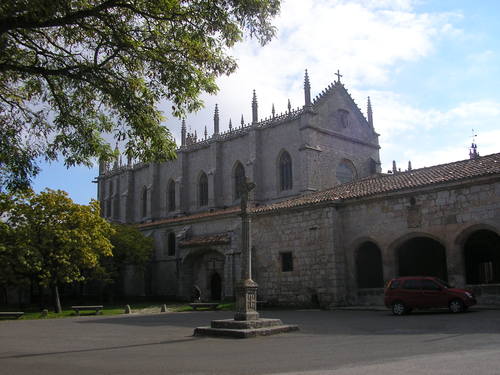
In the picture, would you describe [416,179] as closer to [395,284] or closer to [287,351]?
[395,284]

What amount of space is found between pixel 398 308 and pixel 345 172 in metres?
22.1

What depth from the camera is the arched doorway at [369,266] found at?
23.5 meters

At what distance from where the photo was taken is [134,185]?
174 ft

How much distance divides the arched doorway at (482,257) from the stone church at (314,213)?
60mm

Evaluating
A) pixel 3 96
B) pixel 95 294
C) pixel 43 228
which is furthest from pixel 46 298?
pixel 3 96

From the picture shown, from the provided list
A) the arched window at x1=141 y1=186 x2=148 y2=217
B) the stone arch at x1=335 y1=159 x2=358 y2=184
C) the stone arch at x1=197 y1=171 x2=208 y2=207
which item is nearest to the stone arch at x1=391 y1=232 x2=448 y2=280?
the stone arch at x1=335 y1=159 x2=358 y2=184

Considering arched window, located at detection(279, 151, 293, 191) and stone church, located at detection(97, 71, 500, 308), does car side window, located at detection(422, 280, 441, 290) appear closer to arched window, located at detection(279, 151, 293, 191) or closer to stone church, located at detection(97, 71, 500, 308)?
stone church, located at detection(97, 71, 500, 308)

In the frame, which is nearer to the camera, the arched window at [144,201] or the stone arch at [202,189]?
the stone arch at [202,189]

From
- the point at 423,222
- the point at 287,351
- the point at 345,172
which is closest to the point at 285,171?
the point at 345,172

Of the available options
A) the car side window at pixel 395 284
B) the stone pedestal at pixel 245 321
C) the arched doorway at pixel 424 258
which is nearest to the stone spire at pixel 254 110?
the arched doorway at pixel 424 258

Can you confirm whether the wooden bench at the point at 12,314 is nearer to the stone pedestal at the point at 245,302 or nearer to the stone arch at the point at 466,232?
the stone pedestal at the point at 245,302

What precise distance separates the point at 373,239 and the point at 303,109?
1628cm

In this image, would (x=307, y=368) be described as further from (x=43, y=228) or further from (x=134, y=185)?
(x=134, y=185)

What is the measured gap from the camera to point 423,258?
2439cm
